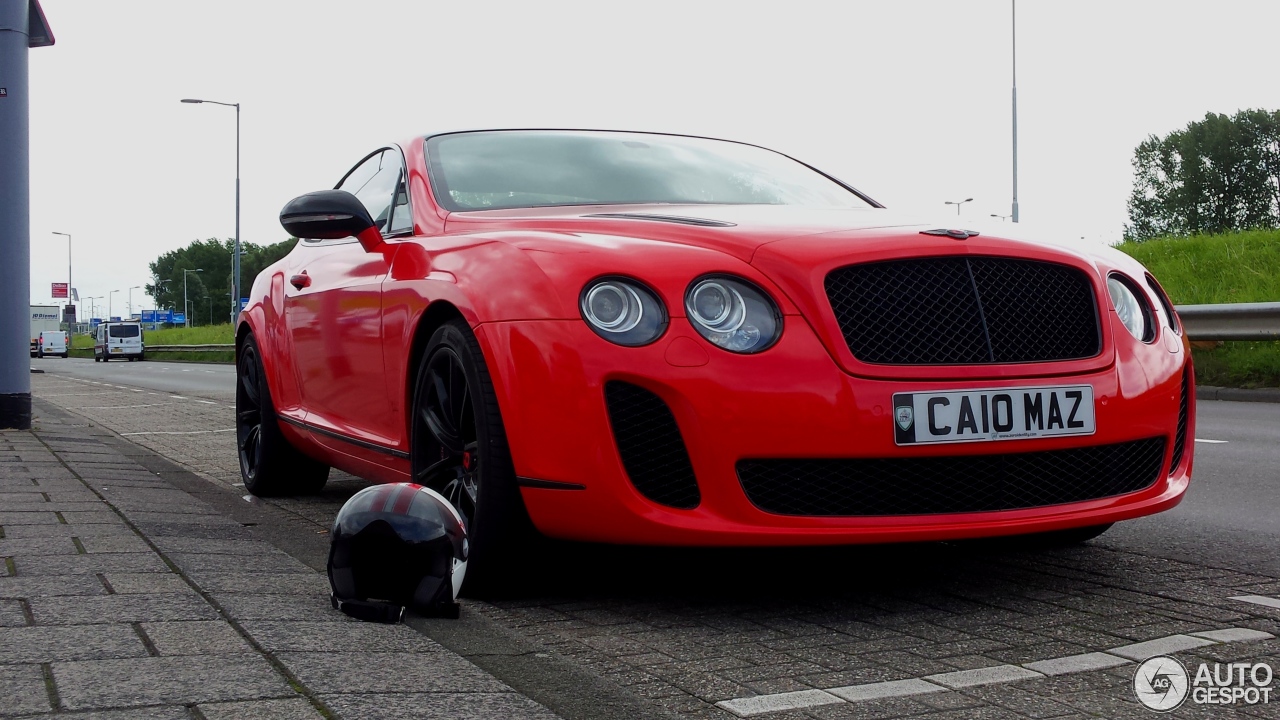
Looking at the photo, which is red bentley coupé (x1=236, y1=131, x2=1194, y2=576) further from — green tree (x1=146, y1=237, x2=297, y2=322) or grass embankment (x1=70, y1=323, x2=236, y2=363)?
green tree (x1=146, y1=237, x2=297, y2=322)

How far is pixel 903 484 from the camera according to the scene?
315 cm

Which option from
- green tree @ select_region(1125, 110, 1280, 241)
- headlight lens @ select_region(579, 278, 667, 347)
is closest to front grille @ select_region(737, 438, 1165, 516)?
headlight lens @ select_region(579, 278, 667, 347)

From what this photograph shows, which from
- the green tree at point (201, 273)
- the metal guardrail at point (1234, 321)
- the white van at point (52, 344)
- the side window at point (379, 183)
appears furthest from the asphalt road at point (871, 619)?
the green tree at point (201, 273)

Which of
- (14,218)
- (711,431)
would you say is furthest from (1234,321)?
(711,431)

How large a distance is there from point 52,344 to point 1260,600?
3167 inches

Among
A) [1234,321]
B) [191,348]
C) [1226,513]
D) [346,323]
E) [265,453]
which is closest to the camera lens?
[346,323]

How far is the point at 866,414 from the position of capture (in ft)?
10.1

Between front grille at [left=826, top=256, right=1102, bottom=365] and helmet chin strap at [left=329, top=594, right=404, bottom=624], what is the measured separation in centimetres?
120

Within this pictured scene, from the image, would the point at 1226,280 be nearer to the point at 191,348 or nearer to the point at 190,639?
the point at 190,639

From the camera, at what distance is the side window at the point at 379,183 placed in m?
4.80

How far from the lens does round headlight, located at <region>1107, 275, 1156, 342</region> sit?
3598 millimetres

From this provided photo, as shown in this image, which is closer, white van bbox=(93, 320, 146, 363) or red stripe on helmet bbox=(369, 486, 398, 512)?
red stripe on helmet bbox=(369, 486, 398, 512)

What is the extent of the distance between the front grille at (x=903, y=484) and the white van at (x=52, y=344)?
256ft

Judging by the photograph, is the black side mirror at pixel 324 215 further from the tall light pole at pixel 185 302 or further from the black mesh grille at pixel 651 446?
the tall light pole at pixel 185 302
